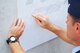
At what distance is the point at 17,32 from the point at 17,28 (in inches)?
0.8

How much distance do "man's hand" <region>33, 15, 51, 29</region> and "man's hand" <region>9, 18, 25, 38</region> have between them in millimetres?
110

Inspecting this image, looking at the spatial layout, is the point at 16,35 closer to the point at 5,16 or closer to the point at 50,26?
the point at 5,16

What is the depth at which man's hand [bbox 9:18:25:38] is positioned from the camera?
42.8 inches

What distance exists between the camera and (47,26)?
129 cm

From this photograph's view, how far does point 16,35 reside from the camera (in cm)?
109

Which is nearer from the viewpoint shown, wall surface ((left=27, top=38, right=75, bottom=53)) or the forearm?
the forearm

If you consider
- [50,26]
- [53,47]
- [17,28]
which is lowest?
[53,47]

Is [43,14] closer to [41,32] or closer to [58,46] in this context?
[41,32]

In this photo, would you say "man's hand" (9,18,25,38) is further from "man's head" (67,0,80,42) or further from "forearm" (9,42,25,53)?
"man's head" (67,0,80,42)

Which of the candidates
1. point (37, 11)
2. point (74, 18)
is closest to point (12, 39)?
point (37, 11)

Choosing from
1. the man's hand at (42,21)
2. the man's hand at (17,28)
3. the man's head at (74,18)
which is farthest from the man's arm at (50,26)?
the man's head at (74,18)

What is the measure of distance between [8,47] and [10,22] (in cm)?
14

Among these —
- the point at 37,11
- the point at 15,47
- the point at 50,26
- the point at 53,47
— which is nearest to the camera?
the point at 15,47

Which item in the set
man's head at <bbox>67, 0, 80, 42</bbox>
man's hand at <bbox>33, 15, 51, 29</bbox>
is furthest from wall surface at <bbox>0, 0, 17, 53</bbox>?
man's head at <bbox>67, 0, 80, 42</bbox>
